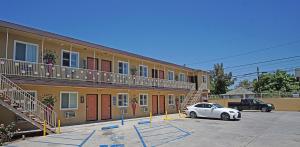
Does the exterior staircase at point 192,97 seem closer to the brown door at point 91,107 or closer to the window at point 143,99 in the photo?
the window at point 143,99

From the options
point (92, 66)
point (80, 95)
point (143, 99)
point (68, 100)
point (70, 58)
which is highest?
point (70, 58)

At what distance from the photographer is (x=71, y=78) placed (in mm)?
17594

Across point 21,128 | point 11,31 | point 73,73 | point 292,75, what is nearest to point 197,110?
point 73,73

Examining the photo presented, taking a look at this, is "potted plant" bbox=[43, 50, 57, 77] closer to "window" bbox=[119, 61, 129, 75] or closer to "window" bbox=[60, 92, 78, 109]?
"window" bbox=[60, 92, 78, 109]

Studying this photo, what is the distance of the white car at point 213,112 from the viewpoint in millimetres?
21317

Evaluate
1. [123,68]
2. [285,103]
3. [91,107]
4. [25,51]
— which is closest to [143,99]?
[123,68]

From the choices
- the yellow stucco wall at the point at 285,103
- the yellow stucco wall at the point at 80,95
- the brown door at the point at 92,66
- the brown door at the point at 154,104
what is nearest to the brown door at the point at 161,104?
the brown door at the point at 154,104

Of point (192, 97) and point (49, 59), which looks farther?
point (192, 97)

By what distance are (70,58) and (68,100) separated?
9.73 feet

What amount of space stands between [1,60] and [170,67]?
1990 cm

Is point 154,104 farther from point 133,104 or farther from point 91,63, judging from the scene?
point 91,63

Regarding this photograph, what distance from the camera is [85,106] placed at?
1983 cm

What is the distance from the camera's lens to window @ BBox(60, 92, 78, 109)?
59.7 ft

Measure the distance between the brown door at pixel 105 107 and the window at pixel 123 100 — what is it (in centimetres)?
127
